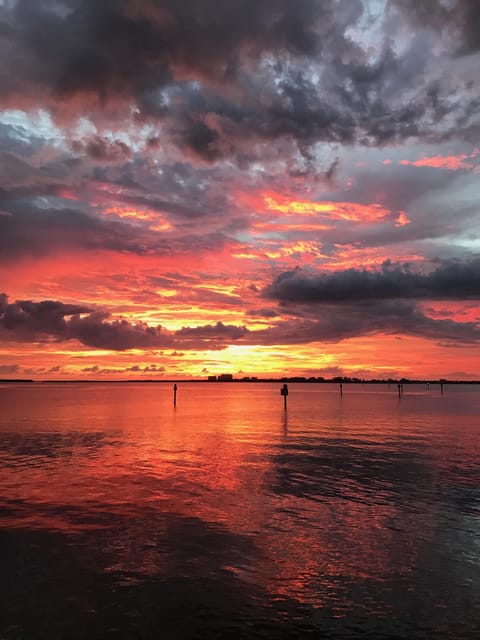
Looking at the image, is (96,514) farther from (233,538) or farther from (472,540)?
(472,540)

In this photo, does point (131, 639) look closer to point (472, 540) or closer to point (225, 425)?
point (472, 540)

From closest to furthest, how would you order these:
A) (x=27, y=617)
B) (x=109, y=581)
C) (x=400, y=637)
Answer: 1. (x=400, y=637)
2. (x=27, y=617)
3. (x=109, y=581)

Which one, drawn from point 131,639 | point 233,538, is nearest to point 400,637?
point 131,639

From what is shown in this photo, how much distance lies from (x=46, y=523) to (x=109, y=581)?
653 centimetres

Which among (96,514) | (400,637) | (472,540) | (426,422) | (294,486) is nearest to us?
(400,637)

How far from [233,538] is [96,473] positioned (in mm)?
14635

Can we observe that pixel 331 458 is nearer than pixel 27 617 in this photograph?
No

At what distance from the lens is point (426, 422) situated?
67062 mm

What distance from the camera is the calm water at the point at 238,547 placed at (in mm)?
11164

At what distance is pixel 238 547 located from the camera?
52.4 ft

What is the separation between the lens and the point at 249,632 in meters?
10.6

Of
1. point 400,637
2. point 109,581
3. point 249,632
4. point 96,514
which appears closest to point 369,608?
point 400,637

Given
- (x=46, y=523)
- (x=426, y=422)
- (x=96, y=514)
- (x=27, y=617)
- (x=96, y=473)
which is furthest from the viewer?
(x=426, y=422)

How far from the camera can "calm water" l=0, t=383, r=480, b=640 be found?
36.6 feet
